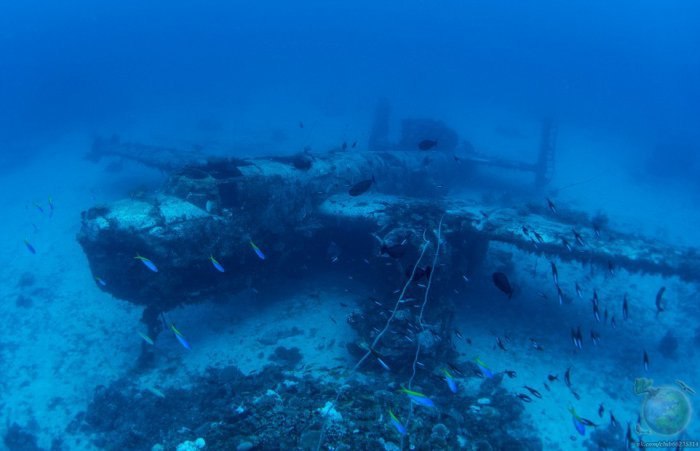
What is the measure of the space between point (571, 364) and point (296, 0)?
229 meters

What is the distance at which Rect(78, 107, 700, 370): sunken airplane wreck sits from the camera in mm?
7844

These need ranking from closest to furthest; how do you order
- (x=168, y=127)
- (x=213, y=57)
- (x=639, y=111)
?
(x=168, y=127) → (x=639, y=111) → (x=213, y=57)

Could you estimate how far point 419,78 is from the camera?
108438mm

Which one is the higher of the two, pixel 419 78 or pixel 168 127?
pixel 419 78

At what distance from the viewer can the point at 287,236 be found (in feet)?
34.4

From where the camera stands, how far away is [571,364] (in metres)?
9.38

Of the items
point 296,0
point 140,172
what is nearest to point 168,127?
point 140,172

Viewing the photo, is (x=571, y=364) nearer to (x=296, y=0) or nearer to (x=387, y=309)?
(x=387, y=309)

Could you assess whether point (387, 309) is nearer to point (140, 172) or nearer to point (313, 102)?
point (140, 172)

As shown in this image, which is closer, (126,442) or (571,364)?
(126,442)

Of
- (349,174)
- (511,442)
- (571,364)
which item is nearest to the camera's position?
(511,442)

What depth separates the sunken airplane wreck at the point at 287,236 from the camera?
7.84 m

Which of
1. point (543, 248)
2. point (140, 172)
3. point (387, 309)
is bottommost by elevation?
point (140, 172)

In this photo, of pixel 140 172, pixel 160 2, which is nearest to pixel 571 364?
pixel 140 172
